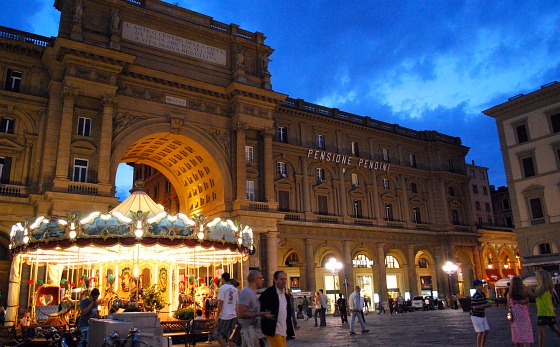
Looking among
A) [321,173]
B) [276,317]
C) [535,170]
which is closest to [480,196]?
[535,170]

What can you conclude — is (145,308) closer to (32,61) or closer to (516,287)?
(516,287)

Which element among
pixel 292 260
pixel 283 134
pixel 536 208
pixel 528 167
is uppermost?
pixel 283 134

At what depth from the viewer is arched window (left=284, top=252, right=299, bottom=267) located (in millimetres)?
38938

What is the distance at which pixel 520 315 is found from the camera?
9.33m

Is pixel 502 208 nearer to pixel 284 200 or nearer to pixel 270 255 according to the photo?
pixel 284 200

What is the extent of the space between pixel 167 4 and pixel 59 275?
19.6m

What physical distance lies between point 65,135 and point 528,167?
3523 cm

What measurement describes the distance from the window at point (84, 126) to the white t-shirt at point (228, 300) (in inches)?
836

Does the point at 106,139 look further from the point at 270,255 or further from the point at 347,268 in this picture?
the point at 347,268

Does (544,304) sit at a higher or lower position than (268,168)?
lower

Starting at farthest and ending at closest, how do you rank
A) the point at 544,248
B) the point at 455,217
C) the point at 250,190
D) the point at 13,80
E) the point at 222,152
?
the point at 455,217
the point at 544,248
the point at 250,190
the point at 222,152
the point at 13,80

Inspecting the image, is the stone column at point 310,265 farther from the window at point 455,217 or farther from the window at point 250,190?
the window at point 455,217

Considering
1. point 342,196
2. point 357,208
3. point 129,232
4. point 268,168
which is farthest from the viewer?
point 357,208

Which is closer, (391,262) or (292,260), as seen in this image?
(292,260)
